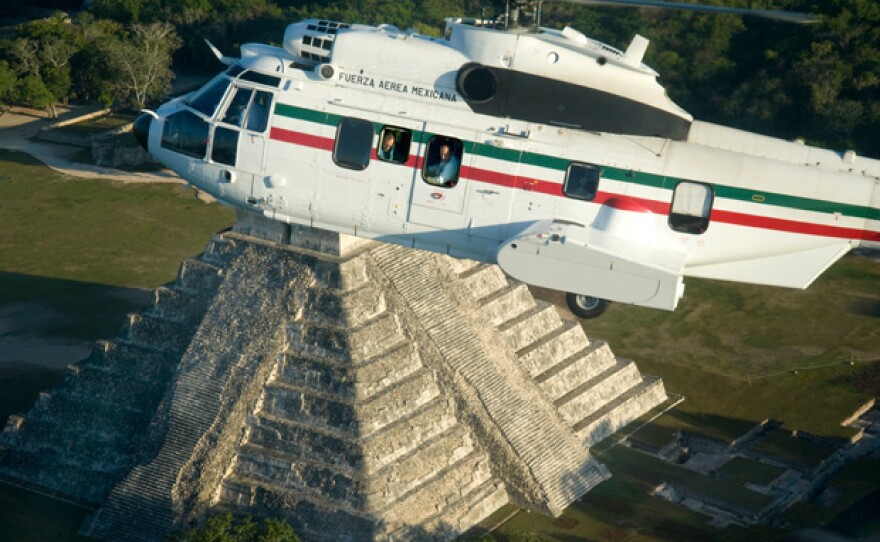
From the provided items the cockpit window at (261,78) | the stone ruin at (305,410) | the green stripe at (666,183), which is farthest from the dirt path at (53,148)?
the green stripe at (666,183)

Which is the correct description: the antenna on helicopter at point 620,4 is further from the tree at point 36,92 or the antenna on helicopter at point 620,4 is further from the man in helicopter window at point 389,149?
the tree at point 36,92

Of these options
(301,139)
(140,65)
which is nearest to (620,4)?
(301,139)

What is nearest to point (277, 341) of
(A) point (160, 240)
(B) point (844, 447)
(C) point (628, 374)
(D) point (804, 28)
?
(C) point (628, 374)

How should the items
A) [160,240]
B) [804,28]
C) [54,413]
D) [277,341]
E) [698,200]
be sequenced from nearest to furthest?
1. [698,200]
2. [277,341]
3. [54,413]
4. [160,240]
5. [804,28]

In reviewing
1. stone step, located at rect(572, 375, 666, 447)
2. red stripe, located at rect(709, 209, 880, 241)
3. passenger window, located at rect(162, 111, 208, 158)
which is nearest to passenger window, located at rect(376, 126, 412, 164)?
passenger window, located at rect(162, 111, 208, 158)

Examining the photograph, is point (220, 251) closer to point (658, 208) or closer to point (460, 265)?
point (460, 265)

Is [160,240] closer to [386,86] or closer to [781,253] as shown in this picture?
[386,86]

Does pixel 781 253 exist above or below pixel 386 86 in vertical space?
below
